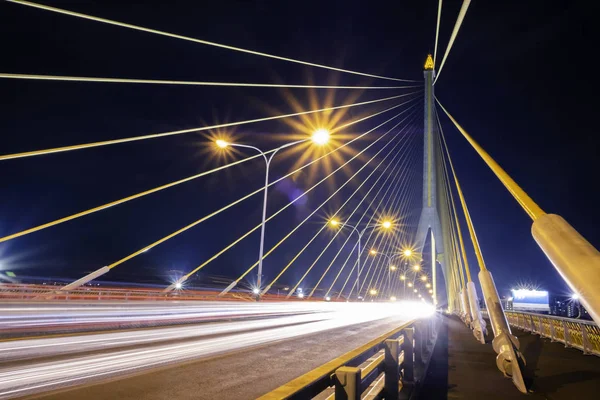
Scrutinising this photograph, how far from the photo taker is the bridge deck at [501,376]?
662 cm

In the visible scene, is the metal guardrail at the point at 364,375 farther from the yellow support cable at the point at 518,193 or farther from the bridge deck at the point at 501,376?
the yellow support cable at the point at 518,193

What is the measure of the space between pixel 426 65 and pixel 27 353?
43.4 m

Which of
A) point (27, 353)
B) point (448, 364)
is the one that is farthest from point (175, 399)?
point (448, 364)

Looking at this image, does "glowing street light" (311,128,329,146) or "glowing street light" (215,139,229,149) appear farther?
"glowing street light" (215,139,229,149)

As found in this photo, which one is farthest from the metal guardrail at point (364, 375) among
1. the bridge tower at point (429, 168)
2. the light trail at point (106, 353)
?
the bridge tower at point (429, 168)

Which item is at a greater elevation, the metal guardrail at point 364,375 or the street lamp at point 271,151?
the street lamp at point 271,151

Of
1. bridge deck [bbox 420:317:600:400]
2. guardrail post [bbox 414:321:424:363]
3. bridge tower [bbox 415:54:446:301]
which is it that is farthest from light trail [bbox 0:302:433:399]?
bridge tower [bbox 415:54:446:301]

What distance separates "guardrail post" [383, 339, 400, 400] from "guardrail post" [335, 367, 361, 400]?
1.68 meters

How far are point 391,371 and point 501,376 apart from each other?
5251mm

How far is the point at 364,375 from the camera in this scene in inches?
139

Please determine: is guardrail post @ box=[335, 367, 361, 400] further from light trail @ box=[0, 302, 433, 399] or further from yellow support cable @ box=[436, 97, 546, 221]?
light trail @ box=[0, 302, 433, 399]

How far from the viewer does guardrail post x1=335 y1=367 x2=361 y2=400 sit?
2537 mm

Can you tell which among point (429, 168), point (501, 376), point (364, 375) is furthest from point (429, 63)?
point (364, 375)

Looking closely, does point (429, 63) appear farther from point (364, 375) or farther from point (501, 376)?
point (364, 375)
